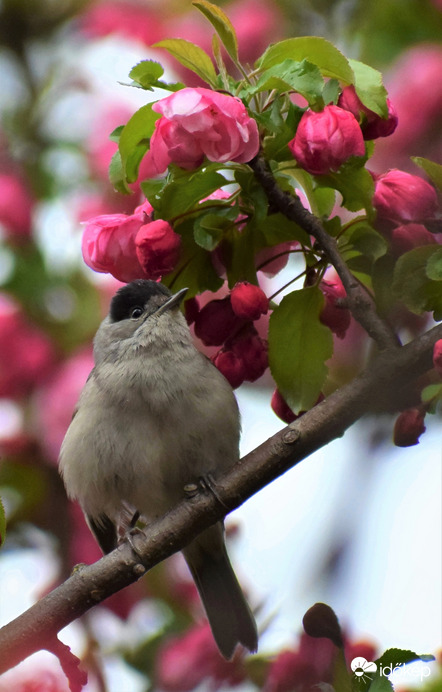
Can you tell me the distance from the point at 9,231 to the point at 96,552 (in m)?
1.87

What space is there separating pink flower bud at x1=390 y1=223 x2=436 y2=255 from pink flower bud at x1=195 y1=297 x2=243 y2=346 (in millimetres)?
611

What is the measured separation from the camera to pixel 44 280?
199 inches

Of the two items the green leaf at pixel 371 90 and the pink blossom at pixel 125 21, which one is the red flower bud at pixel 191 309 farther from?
the pink blossom at pixel 125 21

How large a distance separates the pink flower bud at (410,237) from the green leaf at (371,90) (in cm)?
34

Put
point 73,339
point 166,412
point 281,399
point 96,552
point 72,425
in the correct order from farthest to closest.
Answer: point 73,339
point 96,552
point 72,425
point 166,412
point 281,399

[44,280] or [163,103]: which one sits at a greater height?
[44,280]

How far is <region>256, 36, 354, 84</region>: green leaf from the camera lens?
2.55 meters

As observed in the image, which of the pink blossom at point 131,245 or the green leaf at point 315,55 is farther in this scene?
the pink blossom at point 131,245

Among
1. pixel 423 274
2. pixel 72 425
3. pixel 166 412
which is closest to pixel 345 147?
pixel 423 274

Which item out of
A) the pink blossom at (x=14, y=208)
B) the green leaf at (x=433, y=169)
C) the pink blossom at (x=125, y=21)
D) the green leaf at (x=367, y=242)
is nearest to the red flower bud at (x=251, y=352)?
the green leaf at (x=367, y=242)

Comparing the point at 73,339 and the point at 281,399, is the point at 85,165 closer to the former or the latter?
the point at 73,339

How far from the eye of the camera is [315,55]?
2.57 m

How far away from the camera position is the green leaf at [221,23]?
2561 millimetres

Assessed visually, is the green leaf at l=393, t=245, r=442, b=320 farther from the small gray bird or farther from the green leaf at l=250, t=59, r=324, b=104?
the small gray bird
